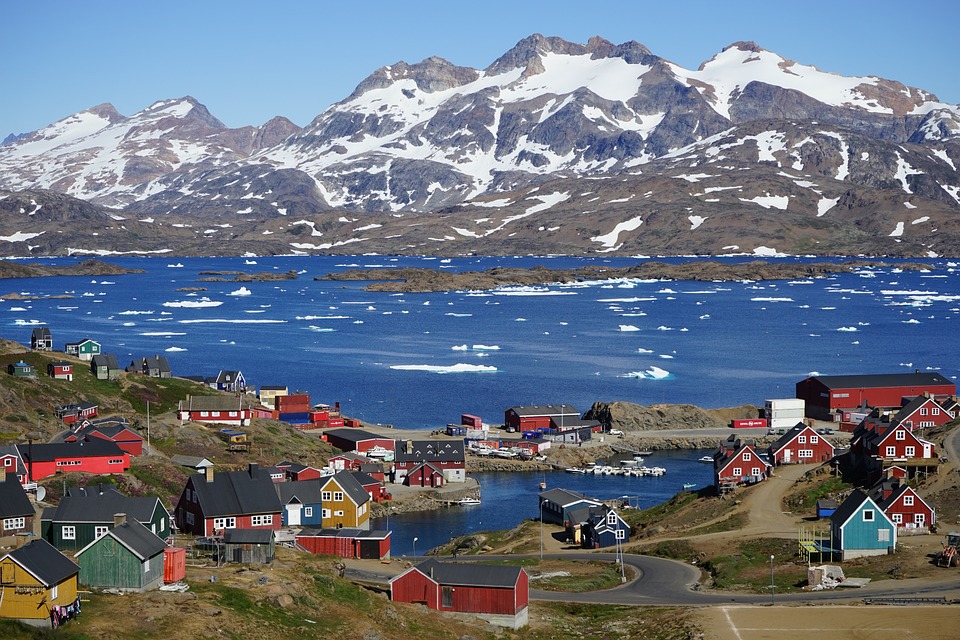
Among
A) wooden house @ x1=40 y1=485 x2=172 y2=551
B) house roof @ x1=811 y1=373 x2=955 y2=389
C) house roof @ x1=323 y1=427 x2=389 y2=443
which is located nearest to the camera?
wooden house @ x1=40 y1=485 x2=172 y2=551

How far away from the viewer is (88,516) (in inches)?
1494

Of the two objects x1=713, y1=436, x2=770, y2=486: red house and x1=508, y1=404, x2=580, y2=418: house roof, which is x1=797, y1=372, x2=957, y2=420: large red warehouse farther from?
x1=713, y1=436, x2=770, y2=486: red house

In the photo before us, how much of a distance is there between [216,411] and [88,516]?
33026mm

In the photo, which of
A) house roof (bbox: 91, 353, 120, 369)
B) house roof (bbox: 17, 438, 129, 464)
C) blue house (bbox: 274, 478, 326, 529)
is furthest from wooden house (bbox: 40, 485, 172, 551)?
house roof (bbox: 91, 353, 120, 369)

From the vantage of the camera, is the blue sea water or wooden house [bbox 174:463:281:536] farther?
the blue sea water

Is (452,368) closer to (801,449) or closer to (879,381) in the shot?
(879,381)

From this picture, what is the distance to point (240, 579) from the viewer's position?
32562mm

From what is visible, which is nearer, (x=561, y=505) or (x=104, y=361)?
(x=561, y=505)

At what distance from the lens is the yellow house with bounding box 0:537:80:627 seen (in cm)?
2644

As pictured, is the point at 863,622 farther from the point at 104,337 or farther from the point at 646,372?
the point at 104,337

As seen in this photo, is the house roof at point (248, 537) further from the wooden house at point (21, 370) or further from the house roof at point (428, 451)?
the wooden house at point (21, 370)

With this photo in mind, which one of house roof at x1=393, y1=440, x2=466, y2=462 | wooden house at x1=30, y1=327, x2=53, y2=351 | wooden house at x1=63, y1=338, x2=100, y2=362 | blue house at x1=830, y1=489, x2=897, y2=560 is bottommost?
blue house at x1=830, y1=489, x2=897, y2=560

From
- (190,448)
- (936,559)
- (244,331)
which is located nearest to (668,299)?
(244,331)

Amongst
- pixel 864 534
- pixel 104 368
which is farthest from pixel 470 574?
pixel 104 368
